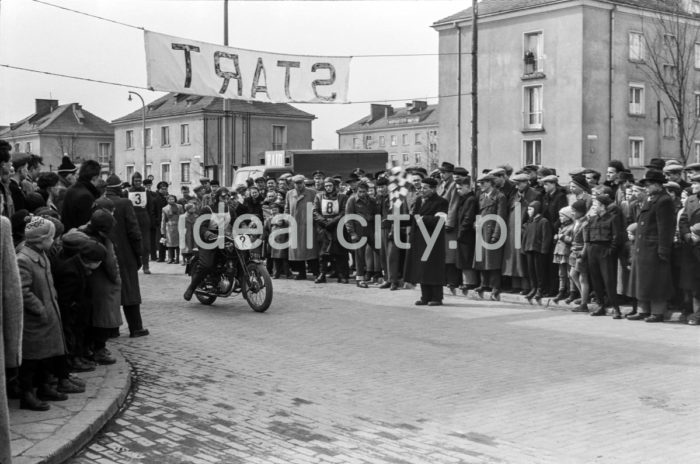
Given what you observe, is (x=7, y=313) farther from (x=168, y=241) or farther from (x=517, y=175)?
(x=168, y=241)

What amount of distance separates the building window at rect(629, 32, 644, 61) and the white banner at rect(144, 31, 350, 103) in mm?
35019

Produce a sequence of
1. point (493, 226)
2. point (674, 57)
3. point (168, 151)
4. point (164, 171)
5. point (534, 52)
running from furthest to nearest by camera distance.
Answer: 1. point (164, 171)
2. point (168, 151)
3. point (534, 52)
4. point (674, 57)
5. point (493, 226)

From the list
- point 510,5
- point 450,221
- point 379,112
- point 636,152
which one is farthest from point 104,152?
point 450,221

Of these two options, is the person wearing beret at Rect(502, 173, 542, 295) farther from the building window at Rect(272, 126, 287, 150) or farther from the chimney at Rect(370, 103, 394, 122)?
the chimney at Rect(370, 103, 394, 122)

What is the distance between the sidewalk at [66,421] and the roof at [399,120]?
104874 millimetres

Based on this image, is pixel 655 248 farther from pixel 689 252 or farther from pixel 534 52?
pixel 534 52

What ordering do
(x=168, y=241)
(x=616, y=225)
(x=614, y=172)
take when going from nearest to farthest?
(x=616, y=225), (x=614, y=172), (x=168, y=241)

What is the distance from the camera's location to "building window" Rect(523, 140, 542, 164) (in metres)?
48.4

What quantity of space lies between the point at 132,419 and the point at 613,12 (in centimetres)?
4553

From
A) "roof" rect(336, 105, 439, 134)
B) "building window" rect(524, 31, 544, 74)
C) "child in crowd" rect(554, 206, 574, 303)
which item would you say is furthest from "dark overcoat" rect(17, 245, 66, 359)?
"roof" rect(336, 105, 439, 134)

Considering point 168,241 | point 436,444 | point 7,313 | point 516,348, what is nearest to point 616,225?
point 516,348

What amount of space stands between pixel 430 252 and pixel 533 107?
122 feet

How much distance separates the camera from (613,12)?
46.8 meters

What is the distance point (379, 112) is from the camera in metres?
121
